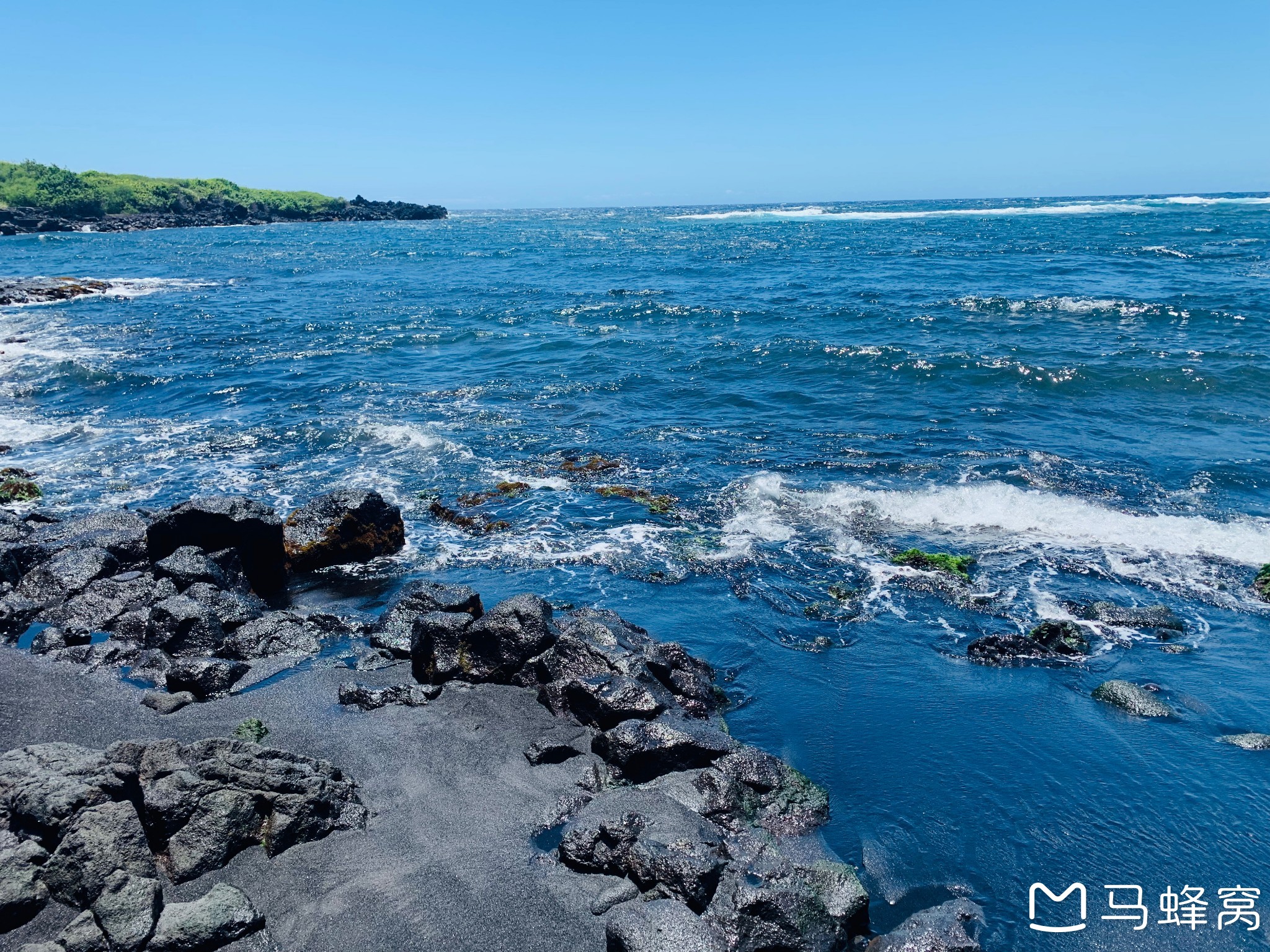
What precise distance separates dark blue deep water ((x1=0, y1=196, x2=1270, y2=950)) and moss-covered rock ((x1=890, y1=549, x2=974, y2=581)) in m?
0.20

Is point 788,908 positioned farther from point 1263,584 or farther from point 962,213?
point 962,213

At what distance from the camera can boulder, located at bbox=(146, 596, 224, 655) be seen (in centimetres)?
1002

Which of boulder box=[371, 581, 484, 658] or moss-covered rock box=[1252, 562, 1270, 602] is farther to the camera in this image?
moss-covered rock box=[1252, 562, 1270, 602]

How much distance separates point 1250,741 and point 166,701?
38.5 feet

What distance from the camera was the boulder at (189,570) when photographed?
11.3 m

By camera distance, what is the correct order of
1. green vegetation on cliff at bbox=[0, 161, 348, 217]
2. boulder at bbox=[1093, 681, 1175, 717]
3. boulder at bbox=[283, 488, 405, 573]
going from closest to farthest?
1. boulder at bbox=[1093, 681, 1175, 717]
2. boulder at bbox=[283, 488, 405, 573]
3. green vegetation on cliff at bbox=[0, 161, 348, 217]

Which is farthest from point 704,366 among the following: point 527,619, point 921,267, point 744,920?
point 921,267

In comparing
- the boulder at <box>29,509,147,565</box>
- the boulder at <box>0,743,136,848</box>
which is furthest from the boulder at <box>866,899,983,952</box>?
the boulder at <box>29,509,147,565</box>

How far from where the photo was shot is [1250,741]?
833 centimetres

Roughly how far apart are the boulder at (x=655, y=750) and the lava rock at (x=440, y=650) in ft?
8.14

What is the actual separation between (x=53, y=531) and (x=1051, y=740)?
15.1 metres

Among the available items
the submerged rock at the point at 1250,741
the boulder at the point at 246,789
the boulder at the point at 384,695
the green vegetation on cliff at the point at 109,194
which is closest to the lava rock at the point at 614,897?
the boulder at the point at 246,789

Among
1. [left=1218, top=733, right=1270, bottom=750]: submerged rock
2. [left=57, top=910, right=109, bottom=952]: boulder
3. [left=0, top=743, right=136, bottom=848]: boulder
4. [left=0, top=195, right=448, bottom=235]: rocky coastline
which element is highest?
[left=0, top=195, right=448, bottom=235]: rocky coastline

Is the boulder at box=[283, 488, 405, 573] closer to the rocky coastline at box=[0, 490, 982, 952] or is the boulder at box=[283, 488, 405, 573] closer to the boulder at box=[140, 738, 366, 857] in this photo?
the rocky coastline at box=[0, 490, 982, 952]
